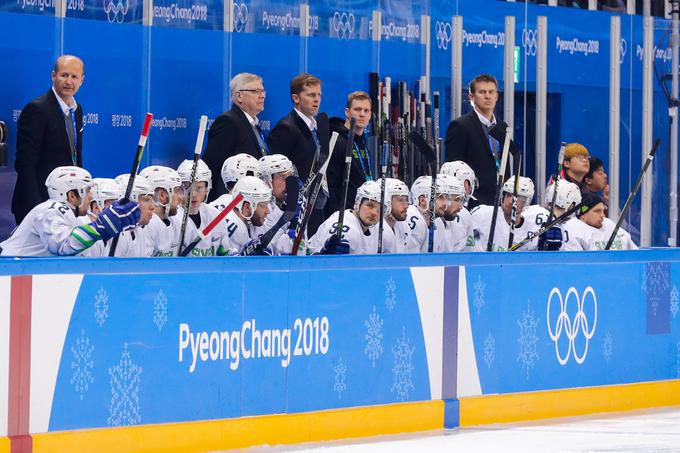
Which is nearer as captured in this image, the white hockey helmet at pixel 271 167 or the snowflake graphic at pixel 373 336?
the snowflake graphic at pixel 373 336

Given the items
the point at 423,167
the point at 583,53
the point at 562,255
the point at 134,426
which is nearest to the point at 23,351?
the point at 134,426

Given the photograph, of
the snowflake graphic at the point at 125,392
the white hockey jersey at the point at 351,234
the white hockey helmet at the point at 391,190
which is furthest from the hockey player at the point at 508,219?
the snowflake graphic at the point at 125,392

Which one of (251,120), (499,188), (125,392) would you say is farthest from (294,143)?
(125,392)

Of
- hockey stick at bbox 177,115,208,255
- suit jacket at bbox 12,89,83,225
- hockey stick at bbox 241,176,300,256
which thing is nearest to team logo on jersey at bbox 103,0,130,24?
suit jacket at bbox 12,89,83,225

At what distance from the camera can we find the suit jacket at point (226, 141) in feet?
33.7

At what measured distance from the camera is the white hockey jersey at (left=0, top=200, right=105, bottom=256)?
321 inches

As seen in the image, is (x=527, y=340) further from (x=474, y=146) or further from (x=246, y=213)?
(x=474, y=146)

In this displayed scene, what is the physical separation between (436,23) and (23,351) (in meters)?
6.83

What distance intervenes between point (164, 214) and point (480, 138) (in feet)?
9.26

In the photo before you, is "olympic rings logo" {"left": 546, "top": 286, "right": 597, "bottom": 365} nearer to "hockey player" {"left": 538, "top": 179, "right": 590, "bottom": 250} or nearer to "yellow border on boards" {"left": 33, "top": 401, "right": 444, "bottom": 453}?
"yellow border on boards" {"left": 33, "top": 401, "right": 444, "bottom": 453}

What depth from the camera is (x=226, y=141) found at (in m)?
10.3

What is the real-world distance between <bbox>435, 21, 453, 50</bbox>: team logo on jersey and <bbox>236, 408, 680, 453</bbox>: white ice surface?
14.9 ft

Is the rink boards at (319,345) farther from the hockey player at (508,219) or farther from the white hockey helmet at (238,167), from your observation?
the white hockey helmet at (238,167)

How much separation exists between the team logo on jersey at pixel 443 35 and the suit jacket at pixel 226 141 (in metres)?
3.02
